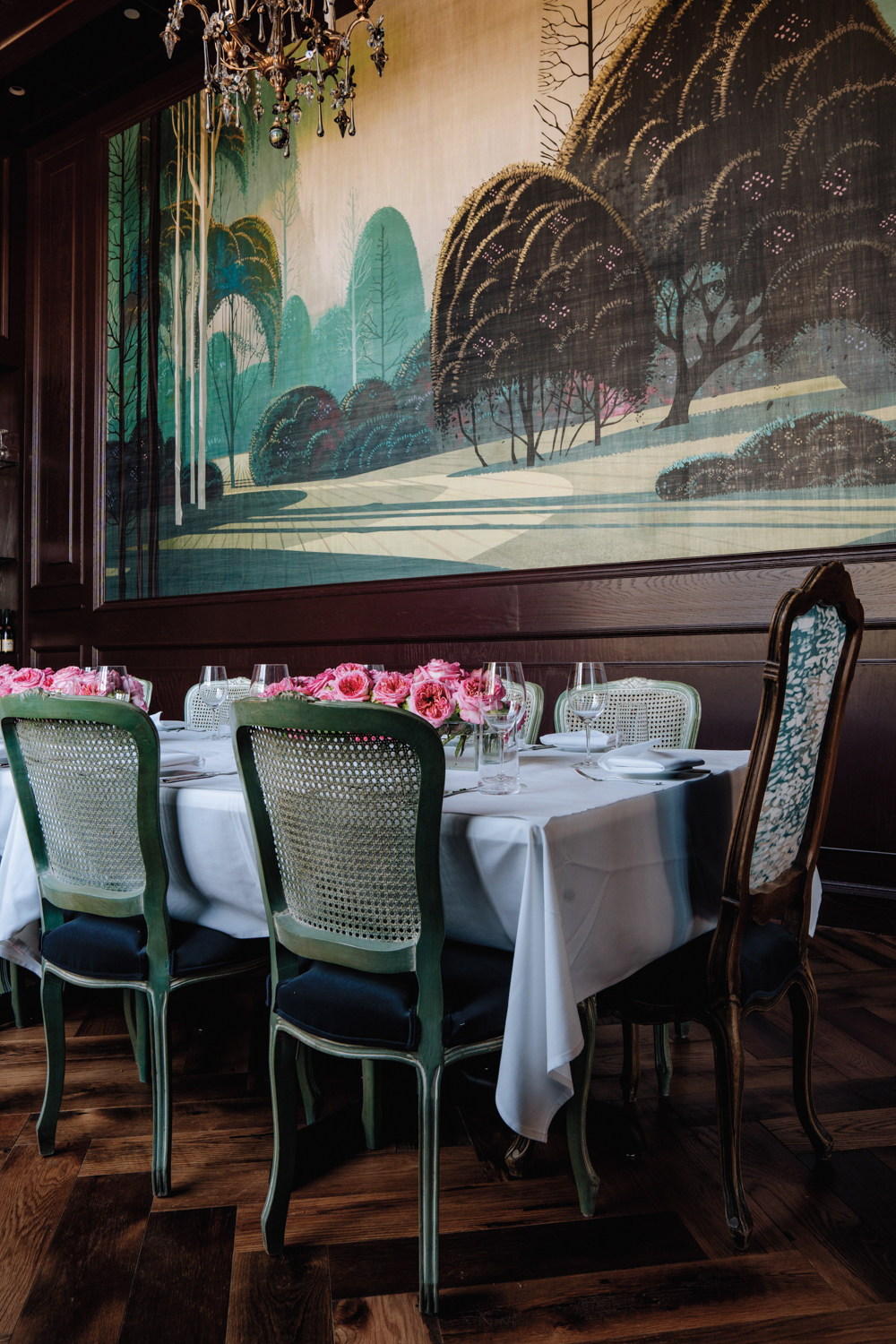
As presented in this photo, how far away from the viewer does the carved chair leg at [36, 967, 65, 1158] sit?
179 centimetres

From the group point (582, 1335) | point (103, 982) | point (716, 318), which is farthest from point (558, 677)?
point (582, 1335)

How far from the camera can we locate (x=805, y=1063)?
5.74 ft

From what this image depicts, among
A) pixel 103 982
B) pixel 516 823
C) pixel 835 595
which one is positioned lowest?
pixel 103 982

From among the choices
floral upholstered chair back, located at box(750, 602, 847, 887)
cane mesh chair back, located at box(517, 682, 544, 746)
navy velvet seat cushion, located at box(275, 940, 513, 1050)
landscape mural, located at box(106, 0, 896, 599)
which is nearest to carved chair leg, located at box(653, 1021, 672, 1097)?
floral upholstered chair back, located at box(750, 602, 847, 887)

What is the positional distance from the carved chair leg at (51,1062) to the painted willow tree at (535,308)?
2.92m

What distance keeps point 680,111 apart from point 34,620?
4.74 metres

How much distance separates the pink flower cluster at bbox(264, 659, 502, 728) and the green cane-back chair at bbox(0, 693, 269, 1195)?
37 centimetres

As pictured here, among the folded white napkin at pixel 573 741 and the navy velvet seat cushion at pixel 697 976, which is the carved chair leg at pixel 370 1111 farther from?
the folded white napkin at pixel 573 741

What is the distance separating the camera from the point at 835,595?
157 cm

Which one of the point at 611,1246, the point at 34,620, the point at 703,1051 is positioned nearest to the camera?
the point at 611,1246

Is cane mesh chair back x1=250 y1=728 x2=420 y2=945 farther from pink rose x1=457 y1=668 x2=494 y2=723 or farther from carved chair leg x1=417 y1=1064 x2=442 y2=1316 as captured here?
pink rose x1=457 y1=668 x2=494 y2=723

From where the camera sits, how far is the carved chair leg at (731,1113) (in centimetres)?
151

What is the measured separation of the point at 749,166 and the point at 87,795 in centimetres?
337

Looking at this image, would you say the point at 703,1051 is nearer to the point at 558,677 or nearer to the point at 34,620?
the point at 558,677
